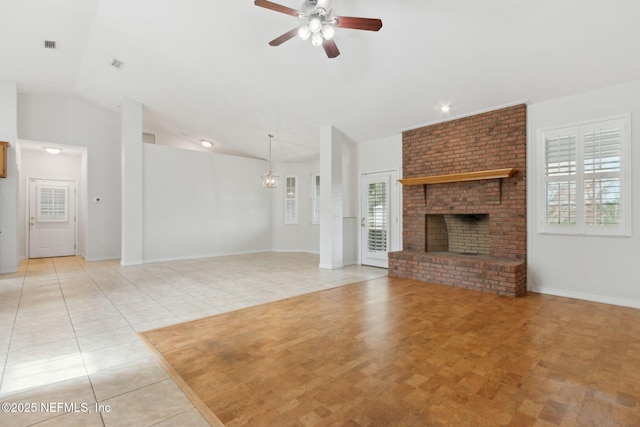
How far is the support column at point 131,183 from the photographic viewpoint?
7062 millimetres

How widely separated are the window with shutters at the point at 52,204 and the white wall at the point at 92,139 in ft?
5.78

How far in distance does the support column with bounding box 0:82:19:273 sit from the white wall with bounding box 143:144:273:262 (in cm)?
230

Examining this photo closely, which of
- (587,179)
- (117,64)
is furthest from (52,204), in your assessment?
(587,179)

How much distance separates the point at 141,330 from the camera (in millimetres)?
3100

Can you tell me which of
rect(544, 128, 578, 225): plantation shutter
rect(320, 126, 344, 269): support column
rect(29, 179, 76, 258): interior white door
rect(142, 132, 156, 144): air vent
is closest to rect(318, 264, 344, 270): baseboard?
rect(320, 126, 344, 269): support column

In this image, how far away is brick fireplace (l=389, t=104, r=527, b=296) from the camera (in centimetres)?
473

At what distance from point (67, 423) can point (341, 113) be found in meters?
5.65

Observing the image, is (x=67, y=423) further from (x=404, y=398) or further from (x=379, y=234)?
(x=379, y=234)

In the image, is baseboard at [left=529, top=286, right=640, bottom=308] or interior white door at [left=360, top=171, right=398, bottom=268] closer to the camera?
baseboard at [left=529, top=286, right=640, bottom=308]

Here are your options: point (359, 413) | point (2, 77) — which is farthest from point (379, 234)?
point (2, 77)

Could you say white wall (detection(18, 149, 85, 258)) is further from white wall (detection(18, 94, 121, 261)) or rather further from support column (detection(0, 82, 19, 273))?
support column (detection(0, 82, 19, 273))

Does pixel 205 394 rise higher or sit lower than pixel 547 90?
lower

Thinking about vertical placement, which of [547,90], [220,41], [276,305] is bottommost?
[276,305]

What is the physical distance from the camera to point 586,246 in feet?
14.0
